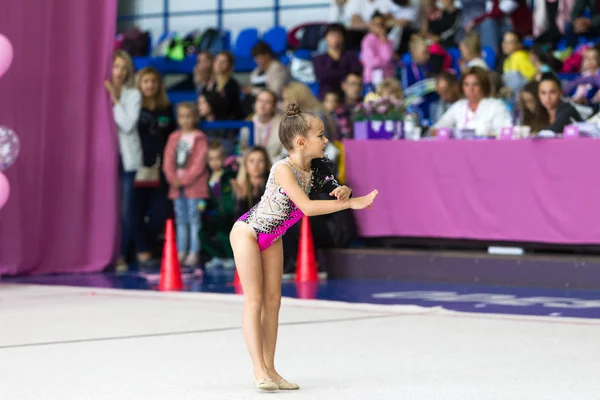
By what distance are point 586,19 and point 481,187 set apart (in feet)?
16.5

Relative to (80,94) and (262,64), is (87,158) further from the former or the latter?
(262,64)

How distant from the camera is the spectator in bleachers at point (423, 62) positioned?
47.5 feet

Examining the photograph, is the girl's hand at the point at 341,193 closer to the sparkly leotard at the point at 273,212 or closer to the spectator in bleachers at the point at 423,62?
the sparkly leotard at the point at 273,212

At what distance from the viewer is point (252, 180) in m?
10.9

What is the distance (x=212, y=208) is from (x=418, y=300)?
440cm

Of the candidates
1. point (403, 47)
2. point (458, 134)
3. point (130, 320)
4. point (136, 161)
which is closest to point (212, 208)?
point (136, 161)

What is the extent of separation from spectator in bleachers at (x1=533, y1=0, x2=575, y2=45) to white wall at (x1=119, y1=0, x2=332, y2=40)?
412 centimetres

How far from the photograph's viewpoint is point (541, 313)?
7.86 meters

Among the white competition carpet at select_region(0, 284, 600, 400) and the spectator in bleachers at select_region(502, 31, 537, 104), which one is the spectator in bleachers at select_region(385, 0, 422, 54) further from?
the white competition carpet at select_region(0, 284, 600, 400)

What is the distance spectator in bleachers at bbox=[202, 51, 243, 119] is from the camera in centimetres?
1398

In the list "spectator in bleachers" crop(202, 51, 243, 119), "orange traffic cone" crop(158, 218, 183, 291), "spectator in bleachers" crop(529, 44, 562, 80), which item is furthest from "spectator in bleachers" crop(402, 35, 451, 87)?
"orange traffic cone" crop(158, 218, 183, 291)

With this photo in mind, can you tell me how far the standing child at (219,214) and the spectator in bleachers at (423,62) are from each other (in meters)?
3.55

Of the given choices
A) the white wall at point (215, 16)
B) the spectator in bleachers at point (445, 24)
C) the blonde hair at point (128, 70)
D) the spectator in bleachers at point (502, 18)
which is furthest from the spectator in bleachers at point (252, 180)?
the white wall at point (215, 16)

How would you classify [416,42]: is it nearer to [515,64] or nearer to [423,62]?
[423,62]
